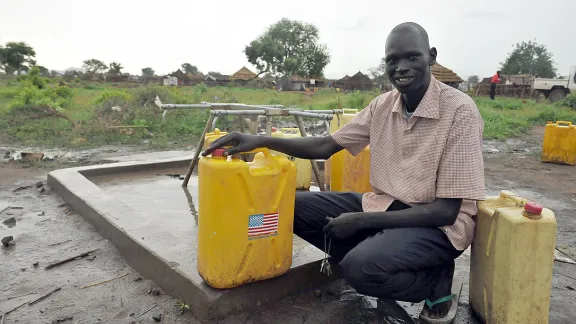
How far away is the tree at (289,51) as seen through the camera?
51250 mm

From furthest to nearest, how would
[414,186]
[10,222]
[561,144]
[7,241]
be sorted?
[561,144] < [10,222] < [7,241] < [414,186]

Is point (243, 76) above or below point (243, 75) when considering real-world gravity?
below

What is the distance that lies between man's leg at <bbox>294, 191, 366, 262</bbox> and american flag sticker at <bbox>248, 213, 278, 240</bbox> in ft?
1.05

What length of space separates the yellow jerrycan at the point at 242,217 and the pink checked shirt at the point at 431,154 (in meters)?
0.51

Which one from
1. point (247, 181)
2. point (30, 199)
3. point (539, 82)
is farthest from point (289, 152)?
point (539, 82)

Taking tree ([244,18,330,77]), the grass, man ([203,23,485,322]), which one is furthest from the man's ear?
Result: tree ([244,18,330,77])

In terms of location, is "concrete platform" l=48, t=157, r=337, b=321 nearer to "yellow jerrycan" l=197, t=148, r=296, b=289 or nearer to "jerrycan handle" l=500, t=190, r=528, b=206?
"yellow jerrycan" l=197, t=148, r=296, b=289

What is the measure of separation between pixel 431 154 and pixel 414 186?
0.18 meters

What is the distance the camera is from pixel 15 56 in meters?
44.4

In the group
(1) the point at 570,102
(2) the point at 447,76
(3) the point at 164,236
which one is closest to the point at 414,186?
(3) the point at 164,236

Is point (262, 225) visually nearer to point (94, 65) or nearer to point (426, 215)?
point (426, 215)

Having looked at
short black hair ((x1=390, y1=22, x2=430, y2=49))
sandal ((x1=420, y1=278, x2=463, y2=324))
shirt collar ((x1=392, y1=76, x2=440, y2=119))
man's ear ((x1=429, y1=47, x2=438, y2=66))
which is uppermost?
short black hair ((x1=390, y1=22, x2=430, y2=49))

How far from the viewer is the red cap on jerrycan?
186cm

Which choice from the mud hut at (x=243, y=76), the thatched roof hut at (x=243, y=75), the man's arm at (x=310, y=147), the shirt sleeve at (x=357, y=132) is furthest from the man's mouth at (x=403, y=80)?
the thatched roof hut at (x=243, y=75)
